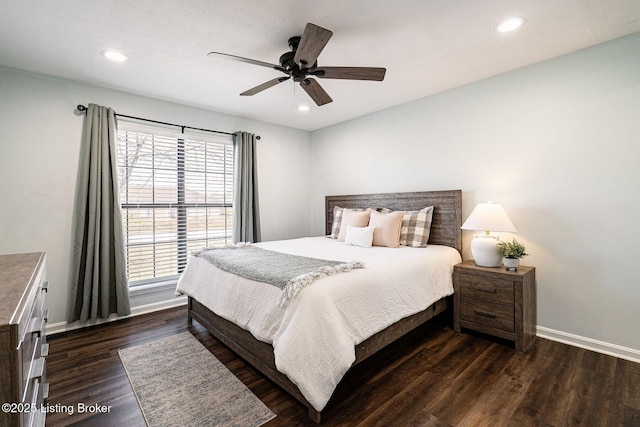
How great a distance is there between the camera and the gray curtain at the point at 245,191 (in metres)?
4.12

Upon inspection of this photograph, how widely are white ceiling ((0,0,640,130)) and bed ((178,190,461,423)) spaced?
1.44 m

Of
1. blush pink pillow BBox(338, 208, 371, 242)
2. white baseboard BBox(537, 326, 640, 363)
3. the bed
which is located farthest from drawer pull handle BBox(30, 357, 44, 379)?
white baseboard BBox(537, 326, 640, 363)

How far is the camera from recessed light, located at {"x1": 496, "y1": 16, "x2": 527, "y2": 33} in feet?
6.78

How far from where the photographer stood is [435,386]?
198 cm

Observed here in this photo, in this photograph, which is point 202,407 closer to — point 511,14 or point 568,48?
point 511,14

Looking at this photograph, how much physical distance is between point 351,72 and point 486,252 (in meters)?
2.02

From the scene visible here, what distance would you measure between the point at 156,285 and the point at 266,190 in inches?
78.8

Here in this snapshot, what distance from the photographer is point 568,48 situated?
8.15 ft

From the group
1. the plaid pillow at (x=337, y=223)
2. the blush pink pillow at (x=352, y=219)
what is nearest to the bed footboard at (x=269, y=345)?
the blush pink pillow at (x=352, y=219)

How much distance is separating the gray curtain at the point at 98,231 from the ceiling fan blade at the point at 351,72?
2467 millimetres

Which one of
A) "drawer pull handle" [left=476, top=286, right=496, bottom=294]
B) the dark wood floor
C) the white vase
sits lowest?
the dark wood floor

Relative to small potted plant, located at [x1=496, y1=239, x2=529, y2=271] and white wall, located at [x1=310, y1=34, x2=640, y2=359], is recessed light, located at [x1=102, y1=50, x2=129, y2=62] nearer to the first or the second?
white wall, located at [x1=310, y1=34, x2=640, y2=359]

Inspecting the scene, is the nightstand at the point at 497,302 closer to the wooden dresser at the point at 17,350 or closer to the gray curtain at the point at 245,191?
the gray curtain at the point at 245,191

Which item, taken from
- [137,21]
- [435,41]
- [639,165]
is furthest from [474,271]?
[137,21]
